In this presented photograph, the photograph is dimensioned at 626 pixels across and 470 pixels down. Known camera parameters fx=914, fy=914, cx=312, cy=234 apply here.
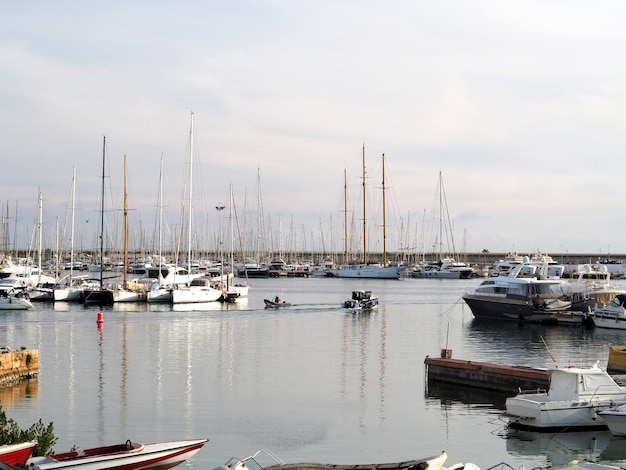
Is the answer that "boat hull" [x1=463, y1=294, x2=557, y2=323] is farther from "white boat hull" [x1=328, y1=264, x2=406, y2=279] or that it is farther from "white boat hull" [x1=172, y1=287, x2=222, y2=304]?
"white boat hull" [x1=328, y1=264, x2=406, y2=279]

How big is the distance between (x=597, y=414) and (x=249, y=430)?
11.3 metres

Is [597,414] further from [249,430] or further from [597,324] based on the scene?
[597,324]

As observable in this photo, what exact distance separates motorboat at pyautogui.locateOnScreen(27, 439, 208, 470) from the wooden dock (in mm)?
16033

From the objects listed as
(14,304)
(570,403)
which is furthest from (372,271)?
(570,403)

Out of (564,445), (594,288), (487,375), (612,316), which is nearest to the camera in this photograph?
(564,445)

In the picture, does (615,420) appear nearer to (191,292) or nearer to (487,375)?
(487,375)

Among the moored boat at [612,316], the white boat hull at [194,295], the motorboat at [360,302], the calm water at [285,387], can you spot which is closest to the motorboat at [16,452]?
the calm water at [285,387]

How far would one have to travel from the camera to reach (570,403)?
29.6 meters

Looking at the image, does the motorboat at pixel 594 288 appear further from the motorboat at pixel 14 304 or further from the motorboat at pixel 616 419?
the motorboat at pixel 14 304

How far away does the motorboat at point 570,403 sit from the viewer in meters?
29.4

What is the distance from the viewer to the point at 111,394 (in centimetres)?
3650

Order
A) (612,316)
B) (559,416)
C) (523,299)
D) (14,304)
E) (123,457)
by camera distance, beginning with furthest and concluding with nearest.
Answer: (14,304), (523,299), (612,316), (559,416), (123,457)

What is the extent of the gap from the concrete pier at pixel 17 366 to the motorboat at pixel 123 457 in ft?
58.2

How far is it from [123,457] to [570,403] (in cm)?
1540
